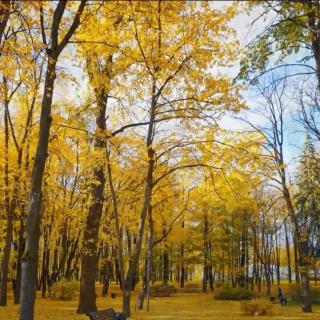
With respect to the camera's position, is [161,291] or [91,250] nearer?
[91,250]

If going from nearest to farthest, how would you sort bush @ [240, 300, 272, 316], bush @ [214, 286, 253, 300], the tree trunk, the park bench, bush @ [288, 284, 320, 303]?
the park bench
bush @ [240, 300, 272, 316]
the tree trunk
bush @ [288, 284, 320, 303]
bush @ [214, 286, 253, 300]

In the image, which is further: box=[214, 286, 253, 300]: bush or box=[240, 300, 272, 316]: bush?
box=[214, 286, 253, 300]: bush

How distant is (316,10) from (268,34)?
3.64ft

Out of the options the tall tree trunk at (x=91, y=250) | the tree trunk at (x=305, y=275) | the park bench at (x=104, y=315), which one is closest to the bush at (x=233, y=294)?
the tree trunk at (x=305, y=275)

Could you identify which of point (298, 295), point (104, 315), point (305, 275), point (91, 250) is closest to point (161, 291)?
point (298, 295)

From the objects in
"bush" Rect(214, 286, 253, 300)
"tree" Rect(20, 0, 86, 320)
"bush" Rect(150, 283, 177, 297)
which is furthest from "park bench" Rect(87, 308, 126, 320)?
"bush" Rect(150, 283, 177, 297)

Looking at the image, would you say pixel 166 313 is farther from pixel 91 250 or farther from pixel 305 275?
pixel 305 275

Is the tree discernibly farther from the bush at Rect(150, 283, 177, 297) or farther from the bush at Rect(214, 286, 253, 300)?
the bush at Rect(150, 283, 177, 297)

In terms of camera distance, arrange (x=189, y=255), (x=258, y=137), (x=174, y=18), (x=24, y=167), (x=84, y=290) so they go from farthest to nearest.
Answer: (x=189, y=255)
(x=258, y=137)
(x=24, y=167)
(x=84, y=290)
(x=174, y=18)

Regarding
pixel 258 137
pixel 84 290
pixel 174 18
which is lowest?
pixel 84 290

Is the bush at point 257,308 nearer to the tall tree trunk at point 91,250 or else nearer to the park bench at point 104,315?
the tall tree trunk at point 91,250

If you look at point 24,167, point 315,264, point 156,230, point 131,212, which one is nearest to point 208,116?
point 24,167

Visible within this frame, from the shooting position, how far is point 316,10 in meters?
7.73

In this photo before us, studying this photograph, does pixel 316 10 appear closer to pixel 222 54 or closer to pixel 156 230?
pixel 222 54
